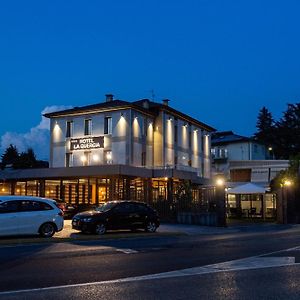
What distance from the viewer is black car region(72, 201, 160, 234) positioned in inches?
965

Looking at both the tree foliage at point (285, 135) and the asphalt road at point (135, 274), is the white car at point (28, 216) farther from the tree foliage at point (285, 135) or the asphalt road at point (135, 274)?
the tree foliage at point (285, 135)

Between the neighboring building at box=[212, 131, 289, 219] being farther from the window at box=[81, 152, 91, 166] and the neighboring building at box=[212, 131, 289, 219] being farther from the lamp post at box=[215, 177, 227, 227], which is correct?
the window at box=[81, 152, 91, 166]

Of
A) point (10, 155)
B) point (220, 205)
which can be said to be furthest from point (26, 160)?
point (220, 205)

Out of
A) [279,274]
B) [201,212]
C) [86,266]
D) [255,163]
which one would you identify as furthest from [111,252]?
[255,163]

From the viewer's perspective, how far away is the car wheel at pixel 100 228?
24.5 meters

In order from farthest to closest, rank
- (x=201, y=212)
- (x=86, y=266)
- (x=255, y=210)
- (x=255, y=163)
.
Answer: (x=255, y=163) → (x=255, y=210) → (x=201, y=212) → (x=86, y=266)

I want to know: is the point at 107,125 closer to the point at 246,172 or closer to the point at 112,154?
the point at 112,154

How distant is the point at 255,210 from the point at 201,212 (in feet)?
32.3

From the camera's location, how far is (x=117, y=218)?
1003 inches

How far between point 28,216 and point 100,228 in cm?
404

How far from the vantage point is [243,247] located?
1773cm

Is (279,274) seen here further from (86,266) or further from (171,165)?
(171,165)

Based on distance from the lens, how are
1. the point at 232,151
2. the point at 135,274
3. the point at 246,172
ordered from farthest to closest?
the point at 232,151
the point at 246,172
the point at 135,274

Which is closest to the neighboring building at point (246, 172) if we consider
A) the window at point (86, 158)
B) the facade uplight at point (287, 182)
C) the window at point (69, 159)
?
the facade uplight at point (287, 182)
